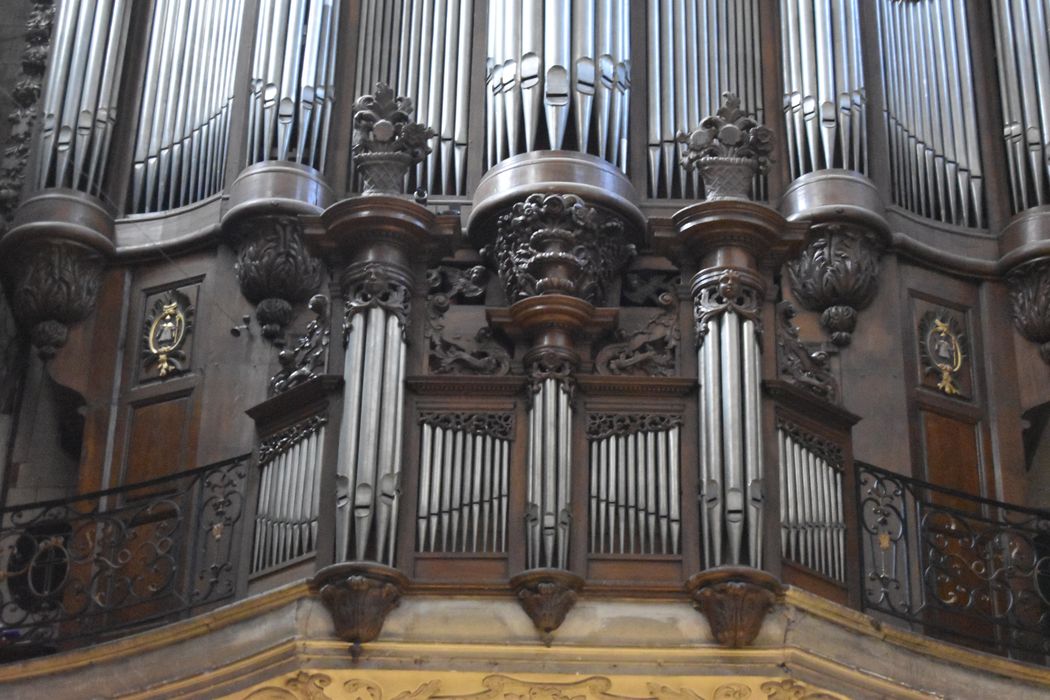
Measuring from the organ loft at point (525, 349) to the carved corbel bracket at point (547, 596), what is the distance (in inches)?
1.2

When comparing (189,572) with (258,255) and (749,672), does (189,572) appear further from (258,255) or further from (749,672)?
(749,672)

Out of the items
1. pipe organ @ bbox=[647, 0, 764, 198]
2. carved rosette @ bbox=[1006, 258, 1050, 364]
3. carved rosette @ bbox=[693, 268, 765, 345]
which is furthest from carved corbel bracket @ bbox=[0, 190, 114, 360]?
carved rosette @ bbox=[1006, 258, 1050, 364]

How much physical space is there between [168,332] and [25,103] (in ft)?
8.11

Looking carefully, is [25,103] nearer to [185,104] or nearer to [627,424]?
[185,104]

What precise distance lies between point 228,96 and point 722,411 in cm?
493

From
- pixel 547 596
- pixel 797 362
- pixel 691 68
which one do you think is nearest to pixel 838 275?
pixel 797 362

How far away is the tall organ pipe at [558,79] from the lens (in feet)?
49.7

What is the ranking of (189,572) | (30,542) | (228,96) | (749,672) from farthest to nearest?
(228,96) < (30,542) < (189,572) < (749,672)

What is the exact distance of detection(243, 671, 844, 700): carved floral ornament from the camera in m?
12.9

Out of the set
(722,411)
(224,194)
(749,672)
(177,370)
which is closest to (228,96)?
(224,194)

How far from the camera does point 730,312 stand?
13734 millimetres

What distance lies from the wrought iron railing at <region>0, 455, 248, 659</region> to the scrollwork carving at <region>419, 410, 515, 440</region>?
4.40 feet

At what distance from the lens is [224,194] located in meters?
15.8

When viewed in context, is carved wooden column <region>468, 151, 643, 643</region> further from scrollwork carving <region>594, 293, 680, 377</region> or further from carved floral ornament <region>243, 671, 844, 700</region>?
carved floral ornament <region>243, 671, 844, 700</region>
